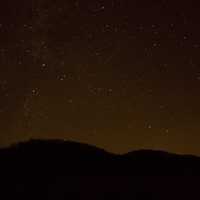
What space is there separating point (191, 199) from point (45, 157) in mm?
6065

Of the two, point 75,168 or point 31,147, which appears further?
point 31,147

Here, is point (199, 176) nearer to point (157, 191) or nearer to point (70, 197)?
point (157, 191)

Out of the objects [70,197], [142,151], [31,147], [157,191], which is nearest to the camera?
[70,197]

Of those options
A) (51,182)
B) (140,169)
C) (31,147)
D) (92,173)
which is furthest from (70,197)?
(31,147)

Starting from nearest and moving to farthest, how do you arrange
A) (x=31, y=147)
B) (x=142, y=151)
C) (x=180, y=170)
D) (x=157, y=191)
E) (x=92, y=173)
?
(x=157, y=191) → (x=92, y=173) → (x=180, y=170) → (x=31, y=147) → (x=142, y=151)

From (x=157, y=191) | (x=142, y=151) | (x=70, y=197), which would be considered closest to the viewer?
(x=70, y=197)

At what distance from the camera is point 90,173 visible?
16922 mm

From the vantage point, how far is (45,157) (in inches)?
754

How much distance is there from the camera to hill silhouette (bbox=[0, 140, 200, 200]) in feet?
48.5

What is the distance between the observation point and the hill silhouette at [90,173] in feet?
48.5

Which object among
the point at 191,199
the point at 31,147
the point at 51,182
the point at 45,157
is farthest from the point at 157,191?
the point at 31,147

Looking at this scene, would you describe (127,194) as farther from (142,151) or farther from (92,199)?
(142,151)

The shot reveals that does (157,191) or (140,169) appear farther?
(140,169)

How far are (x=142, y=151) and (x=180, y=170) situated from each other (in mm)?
3731
